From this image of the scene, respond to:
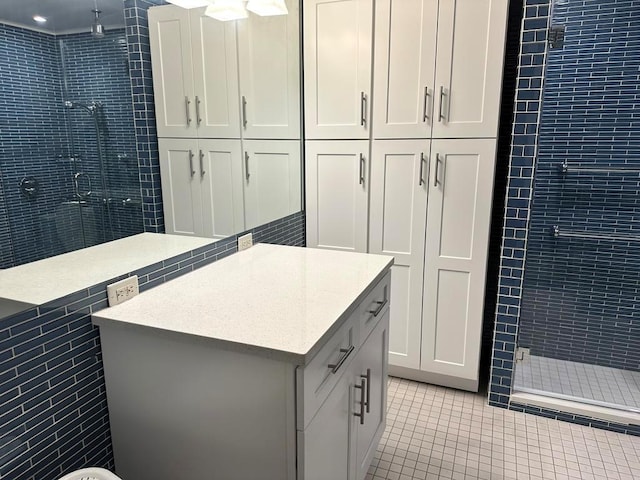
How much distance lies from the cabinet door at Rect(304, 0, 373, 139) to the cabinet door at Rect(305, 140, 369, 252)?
0.09 m

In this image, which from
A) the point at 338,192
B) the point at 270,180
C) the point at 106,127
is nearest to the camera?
the point at 106,127

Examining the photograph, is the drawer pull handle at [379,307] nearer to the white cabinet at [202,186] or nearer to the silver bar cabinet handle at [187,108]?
the white cabinet at [202,186]

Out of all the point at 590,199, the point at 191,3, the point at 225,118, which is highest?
the point at 191,3

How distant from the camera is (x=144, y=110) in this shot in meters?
1.51

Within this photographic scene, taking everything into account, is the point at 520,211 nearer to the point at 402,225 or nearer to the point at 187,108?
the point at 402,225

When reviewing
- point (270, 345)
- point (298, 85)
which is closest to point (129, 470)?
point (270, 345)

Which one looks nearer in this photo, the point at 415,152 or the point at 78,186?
the point at 78,186

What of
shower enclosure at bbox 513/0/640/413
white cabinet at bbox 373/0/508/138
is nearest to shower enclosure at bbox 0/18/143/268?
white cabinet at bbox 373/0/508/138

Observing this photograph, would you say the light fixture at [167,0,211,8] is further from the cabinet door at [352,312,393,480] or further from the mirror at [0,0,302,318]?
the cabinet door at [352,312,393,480]

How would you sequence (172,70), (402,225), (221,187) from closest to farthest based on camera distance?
(172,70), (221,187), (402,225)

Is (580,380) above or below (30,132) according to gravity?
below

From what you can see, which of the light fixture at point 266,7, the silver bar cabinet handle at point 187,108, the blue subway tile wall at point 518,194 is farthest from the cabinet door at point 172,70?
the blue subway tile wall at point 518,194

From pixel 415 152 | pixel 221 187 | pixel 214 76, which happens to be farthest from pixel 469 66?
pixel 221 187

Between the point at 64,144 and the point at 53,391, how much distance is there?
2.16ft
